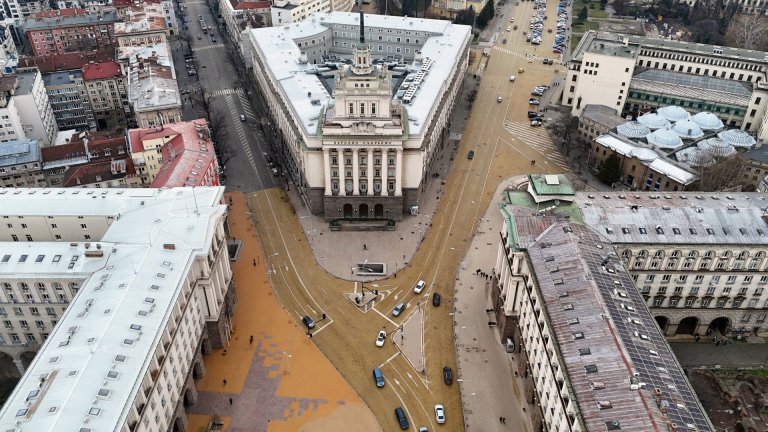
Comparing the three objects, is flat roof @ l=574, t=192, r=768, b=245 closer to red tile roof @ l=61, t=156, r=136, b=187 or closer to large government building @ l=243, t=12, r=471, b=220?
large government building @ l=243, t=12, r=471, b=220

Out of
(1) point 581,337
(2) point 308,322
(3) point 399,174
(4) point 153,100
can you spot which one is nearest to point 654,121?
(3) point 399,174

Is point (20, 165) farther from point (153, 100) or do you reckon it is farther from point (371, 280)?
point (371, 280)

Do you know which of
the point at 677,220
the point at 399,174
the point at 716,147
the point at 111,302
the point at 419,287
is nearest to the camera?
the point at 111,302

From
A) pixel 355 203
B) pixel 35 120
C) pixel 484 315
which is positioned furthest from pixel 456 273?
pixel 35 120

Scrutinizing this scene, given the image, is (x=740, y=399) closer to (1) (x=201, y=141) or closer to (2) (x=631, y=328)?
(2) (x=631, y=328)

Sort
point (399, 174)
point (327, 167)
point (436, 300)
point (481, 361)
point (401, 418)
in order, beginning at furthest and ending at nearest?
1. point (399, 174)
2. point (327, 167)
3. point (436, 300)
4. point (481, 361)
5. point (401, 418)

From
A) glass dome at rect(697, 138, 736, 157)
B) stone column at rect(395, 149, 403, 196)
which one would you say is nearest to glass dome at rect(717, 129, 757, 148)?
glass dome at rect(697, 138, 736, 157)
